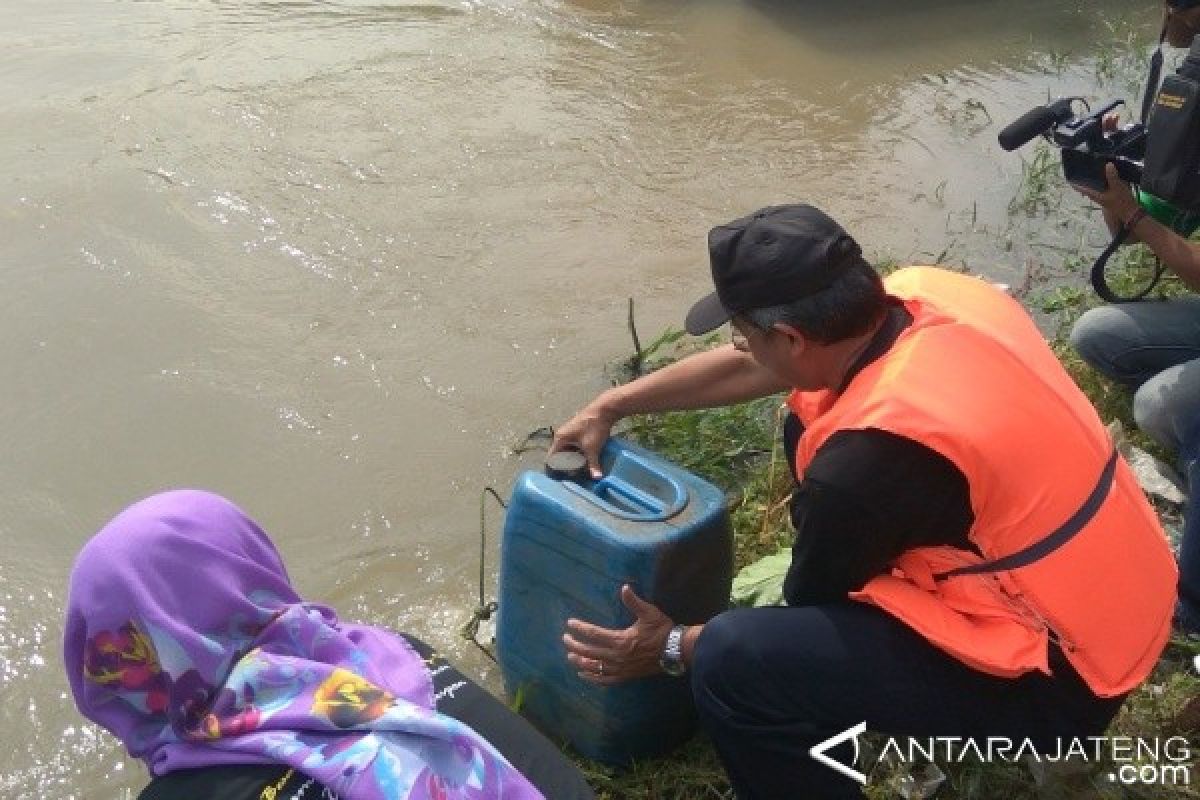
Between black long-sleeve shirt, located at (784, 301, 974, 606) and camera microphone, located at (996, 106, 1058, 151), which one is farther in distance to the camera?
camera microphone, located at (996, 106, 1058, 151)

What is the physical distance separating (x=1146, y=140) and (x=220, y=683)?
244 cm

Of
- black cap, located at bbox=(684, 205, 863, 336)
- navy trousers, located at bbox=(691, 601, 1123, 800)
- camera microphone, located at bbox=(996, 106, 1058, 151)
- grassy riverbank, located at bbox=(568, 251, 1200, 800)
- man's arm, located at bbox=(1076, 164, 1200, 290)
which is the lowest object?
grassy riverbank, located at bbox=(568, 251, 1200, 800)

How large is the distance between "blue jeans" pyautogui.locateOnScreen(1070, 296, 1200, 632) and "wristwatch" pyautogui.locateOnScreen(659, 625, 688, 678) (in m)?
1.51

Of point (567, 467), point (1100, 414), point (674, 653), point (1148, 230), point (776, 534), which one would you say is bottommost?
point (776, 534)

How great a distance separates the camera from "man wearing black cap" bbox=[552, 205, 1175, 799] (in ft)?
5.88

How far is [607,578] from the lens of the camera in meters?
2.10

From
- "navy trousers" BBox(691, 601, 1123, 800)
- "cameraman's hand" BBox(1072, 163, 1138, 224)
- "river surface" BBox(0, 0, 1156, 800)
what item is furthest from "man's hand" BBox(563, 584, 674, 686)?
"cameraman's hand" BBox(1072, 163, 1138, 224)

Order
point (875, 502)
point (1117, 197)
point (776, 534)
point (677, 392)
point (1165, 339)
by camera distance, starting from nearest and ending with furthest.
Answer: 1. point (875, 502)
2. point (677, 392)
3. point (1117, 197)
4. point (776, 534)
5. point (1165, 339)

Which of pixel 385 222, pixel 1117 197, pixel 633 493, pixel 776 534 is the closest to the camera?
pixel 633 493

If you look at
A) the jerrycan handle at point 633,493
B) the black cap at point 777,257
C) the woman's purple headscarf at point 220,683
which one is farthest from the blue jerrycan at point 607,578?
the woman's purple headscarf at point 220,683

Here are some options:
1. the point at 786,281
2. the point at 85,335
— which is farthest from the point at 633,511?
the point at 85,335

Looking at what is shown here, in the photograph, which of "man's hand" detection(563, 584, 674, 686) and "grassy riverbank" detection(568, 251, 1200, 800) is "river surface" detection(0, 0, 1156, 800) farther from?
"man's hand" detection(563, 584, 674, 686)

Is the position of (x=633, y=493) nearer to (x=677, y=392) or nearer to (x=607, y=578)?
(x=607, y=578)

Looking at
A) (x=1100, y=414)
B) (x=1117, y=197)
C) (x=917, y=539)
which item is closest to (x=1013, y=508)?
(x=917, y=539)
